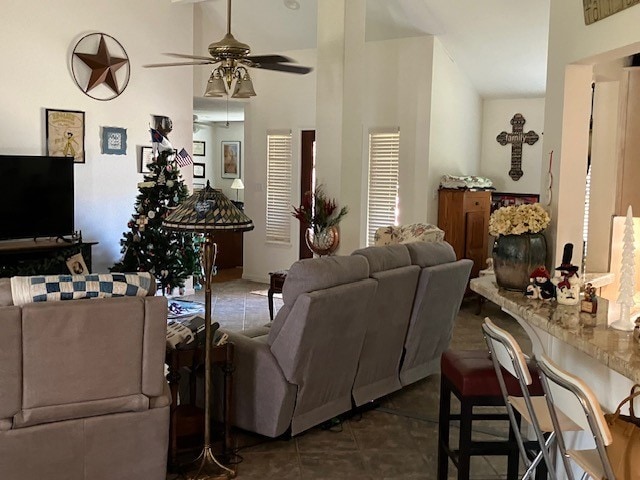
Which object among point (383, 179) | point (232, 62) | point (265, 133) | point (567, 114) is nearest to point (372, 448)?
point (567, 114)

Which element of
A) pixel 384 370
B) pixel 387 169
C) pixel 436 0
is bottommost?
pixel 384 370

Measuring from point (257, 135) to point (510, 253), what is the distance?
21.1 feet

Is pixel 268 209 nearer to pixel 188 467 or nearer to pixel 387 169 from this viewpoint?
pixel 387 169

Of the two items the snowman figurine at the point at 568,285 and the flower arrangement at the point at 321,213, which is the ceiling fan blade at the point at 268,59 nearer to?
the flower arrangement at the point at 321,213

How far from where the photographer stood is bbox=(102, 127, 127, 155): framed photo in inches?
272

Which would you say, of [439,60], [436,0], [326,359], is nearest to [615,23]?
[326,359]

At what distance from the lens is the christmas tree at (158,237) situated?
668 centimetres

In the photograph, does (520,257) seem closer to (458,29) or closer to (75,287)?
(75,287)

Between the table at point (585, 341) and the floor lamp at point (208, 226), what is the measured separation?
1319 millimetres

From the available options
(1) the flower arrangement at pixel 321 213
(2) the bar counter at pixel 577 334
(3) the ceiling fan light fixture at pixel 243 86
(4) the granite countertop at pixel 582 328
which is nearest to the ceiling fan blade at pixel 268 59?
(3) the ceiling fan light fixture at pixel 243 86

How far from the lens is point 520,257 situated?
2.96 meters

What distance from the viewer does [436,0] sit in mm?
6496

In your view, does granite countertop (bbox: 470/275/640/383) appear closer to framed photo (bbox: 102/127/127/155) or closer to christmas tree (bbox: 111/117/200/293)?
christmas tree (bbox: 111/117/200/293)

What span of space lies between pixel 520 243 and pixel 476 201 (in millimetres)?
4598
